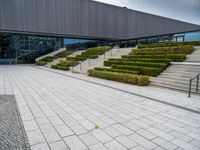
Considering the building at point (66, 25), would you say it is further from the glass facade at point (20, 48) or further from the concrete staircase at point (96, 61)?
the concrete staircase at point (96, 61)

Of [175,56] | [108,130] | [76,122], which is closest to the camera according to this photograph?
[108,130]

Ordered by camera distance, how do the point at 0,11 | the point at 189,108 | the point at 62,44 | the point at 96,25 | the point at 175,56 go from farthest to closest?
1. the point at 62,44
2. the point at 96,25
3. the point at 0,11
4. the point at 175,56
5. the point at 189,108

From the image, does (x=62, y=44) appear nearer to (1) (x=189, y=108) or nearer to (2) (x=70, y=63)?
(2) (x=70, y=63)

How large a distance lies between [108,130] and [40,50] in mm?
33073

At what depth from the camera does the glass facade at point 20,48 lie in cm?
3164

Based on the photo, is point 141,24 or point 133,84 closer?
point 133,84

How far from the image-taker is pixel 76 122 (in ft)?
14.8

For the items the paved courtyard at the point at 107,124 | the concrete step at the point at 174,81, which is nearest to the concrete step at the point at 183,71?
the concrete step at the point at 174,81

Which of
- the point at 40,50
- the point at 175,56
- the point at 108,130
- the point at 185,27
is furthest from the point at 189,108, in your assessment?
the point at 185,27

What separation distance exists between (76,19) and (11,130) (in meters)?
28.7

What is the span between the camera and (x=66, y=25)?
29031 millimetres

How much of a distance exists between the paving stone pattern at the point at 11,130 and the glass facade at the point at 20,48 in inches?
1150

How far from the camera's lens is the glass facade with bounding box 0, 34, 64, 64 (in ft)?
104

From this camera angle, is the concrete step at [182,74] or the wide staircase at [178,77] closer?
the wide staircase at [178,77]
